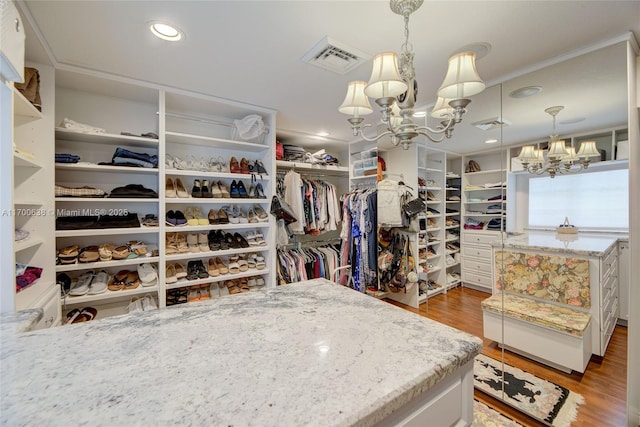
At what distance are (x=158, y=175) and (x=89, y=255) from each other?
2.41 feet

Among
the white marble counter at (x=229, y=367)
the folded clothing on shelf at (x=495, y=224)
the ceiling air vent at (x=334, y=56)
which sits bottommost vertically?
the white marble counter at (x=229, y=367)

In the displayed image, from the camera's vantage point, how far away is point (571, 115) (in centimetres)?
153

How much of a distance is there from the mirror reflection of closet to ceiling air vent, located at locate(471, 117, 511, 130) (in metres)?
0.03

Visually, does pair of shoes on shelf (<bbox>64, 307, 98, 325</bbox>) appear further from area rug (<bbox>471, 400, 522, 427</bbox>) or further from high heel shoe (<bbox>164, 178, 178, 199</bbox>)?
area rug (<bbox>471, 400, 522, 427</bbox>)

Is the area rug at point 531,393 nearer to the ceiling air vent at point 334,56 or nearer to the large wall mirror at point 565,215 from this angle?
the large wall mirror at point 565,215

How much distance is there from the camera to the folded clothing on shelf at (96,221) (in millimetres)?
1731

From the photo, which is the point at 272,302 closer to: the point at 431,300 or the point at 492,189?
the point at 492,189

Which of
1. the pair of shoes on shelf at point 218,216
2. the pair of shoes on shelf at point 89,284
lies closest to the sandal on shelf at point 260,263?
the pair of shoes on shelf at point 218,216

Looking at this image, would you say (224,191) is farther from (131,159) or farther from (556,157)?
(556,157)

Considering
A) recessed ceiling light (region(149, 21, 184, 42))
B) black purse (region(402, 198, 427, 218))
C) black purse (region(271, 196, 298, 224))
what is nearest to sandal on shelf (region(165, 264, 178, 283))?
black purse (region(271, 196, 298, 224))

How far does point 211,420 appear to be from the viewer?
0.48 metres

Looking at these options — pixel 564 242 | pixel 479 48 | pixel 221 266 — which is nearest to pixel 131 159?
pixel 221 266

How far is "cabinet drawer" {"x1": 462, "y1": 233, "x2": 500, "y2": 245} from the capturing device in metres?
2.05

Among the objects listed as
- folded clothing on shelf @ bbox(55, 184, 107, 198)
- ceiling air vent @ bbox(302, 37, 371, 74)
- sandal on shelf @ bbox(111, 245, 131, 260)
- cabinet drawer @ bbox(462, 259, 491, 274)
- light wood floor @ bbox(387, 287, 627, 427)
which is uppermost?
ceiling air vent @ bbox(302, 37, 371, 74)
